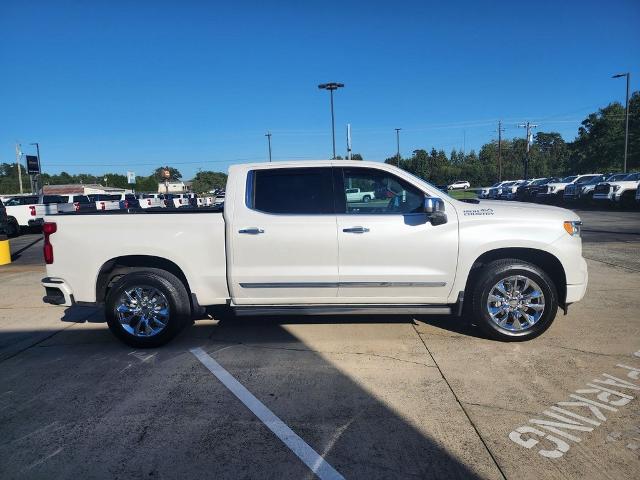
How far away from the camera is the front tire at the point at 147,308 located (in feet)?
15.4

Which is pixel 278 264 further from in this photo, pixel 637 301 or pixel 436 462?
pixel 637 301

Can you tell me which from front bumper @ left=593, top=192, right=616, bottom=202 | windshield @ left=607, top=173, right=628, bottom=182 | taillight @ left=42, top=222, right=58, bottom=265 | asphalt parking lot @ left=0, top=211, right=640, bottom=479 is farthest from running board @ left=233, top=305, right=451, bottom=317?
windshield @ left=607, top=173, right=628, bottom=182

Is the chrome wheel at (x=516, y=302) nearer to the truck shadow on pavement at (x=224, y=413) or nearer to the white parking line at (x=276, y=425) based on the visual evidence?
the truck shadow on pavement at (x=224, y=413)

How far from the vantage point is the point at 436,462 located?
279cm

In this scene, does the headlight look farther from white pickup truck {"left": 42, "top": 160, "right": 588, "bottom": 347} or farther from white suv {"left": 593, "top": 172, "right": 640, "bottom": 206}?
white suv {"left": 593, "top": 172, "right": 640, "bottom": 206}

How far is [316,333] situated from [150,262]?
198cm

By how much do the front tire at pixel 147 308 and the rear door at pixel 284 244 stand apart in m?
0.58

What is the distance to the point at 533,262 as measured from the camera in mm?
4887

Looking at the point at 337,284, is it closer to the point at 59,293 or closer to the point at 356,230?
the point at 356,230

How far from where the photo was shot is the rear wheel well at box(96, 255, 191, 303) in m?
4.84

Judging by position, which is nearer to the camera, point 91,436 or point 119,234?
point 91,436

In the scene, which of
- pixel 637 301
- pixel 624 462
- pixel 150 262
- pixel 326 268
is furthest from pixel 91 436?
pixel 637 301

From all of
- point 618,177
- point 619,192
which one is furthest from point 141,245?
point 618,177

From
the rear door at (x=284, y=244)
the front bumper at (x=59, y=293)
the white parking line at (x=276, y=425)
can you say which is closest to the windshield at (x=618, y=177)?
the rear door at (x=284, y=244)
